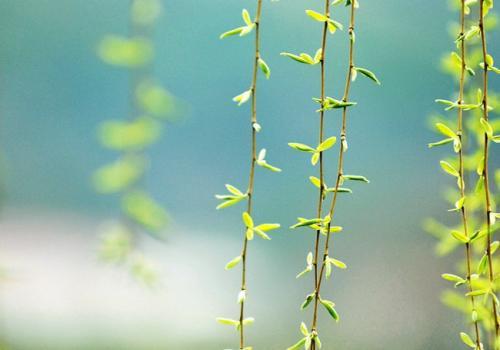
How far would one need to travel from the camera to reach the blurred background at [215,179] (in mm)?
830

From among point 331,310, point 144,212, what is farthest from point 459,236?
point 144,212

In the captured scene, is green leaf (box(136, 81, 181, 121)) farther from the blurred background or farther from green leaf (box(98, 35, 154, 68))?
the blurred background

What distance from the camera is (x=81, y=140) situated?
2.78ft

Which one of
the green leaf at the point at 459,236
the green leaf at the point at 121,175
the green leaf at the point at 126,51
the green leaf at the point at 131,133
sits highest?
the green leaf at the point at 126,51

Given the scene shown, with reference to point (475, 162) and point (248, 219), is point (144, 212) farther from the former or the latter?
point (475, 162)

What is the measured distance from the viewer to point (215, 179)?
877 mm

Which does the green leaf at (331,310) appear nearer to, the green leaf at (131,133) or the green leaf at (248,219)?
the green leaf at (248,219)

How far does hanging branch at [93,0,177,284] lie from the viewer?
1.17 ft

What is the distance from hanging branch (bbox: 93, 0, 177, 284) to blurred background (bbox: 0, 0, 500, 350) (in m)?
0.43

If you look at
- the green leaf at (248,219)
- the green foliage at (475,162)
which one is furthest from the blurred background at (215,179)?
the green leaf at (248,219)

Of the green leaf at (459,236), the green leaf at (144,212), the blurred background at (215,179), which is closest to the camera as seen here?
the green leaf at (144,212)

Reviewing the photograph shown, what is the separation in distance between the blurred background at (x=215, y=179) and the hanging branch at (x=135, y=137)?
433 mm

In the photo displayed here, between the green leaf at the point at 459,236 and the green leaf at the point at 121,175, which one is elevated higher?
the green leaf at the point at 121,175

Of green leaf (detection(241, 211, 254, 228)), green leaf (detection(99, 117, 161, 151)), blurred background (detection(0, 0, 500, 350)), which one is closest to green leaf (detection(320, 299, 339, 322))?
green leaf (detection(241, 211, 254, 228))
